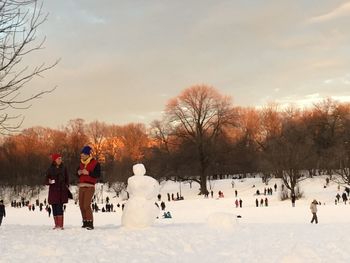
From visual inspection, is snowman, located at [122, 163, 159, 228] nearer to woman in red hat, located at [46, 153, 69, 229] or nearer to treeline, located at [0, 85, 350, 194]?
woman in red hat, located at [46, 153, 69, 229]

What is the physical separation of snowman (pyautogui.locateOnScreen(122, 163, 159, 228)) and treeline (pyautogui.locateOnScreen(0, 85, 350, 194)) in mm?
39418

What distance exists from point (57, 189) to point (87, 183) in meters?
0.70

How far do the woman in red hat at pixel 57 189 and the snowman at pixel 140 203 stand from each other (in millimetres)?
1458

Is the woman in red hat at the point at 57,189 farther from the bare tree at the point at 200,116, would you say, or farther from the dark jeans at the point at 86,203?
the bare tree at the point at 200,116

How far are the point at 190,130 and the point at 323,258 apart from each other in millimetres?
60605

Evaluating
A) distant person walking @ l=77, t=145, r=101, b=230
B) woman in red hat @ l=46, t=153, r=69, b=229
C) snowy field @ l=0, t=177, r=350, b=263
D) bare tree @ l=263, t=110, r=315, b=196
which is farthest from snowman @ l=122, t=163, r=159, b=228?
bare tree @ l=263, t=110, r=315, b=196

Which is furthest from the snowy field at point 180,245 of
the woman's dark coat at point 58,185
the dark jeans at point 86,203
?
the woman's dark coat at point 58,185

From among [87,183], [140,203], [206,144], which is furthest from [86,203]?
[206,144]

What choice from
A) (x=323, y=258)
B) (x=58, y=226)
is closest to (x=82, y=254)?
A: (x=58, y=226)

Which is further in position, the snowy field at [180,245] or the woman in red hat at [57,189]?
the woman in red hat at [57,189]

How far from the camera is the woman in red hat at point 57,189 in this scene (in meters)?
11.0

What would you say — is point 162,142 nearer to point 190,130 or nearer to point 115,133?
point 190,130

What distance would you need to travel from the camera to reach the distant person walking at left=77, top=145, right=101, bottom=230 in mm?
10945

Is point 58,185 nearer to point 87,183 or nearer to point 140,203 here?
point 87,183
